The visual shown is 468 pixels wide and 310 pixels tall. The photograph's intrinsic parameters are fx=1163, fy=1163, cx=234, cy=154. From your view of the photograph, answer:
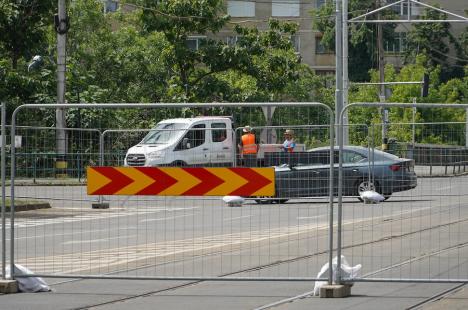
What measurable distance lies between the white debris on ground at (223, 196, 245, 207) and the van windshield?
896 millimetres

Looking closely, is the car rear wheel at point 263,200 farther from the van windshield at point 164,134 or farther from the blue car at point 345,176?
the van windshield at point 164,134

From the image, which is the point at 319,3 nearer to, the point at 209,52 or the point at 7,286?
the point at 209,52

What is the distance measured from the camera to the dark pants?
12.0 m

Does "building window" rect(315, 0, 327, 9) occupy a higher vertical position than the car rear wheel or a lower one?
higher

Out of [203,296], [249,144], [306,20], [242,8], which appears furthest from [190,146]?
[306,20]

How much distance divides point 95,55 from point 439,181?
47.6 m

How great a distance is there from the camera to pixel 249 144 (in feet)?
39.8

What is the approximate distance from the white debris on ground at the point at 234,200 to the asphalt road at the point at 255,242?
0.14 metres

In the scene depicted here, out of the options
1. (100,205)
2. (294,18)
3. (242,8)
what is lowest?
(100,205)

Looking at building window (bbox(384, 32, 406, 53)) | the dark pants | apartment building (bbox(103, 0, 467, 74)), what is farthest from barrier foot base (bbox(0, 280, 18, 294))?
building window (bbox(384, 32, 406, 53))

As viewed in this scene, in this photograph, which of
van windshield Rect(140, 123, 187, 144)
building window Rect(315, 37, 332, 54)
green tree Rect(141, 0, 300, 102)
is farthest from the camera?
building window Rect(315, 37, 332, 54)

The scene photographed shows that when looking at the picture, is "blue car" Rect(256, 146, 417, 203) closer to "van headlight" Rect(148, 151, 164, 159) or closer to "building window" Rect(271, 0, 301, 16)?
"van headlight" Rect(148, 151, 164, 159)

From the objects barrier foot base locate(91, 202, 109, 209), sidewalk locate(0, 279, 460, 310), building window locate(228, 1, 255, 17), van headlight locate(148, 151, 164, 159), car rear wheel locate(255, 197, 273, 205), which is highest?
building window locate(228, 1, 255, 17)

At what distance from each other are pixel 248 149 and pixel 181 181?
767 millimetres
